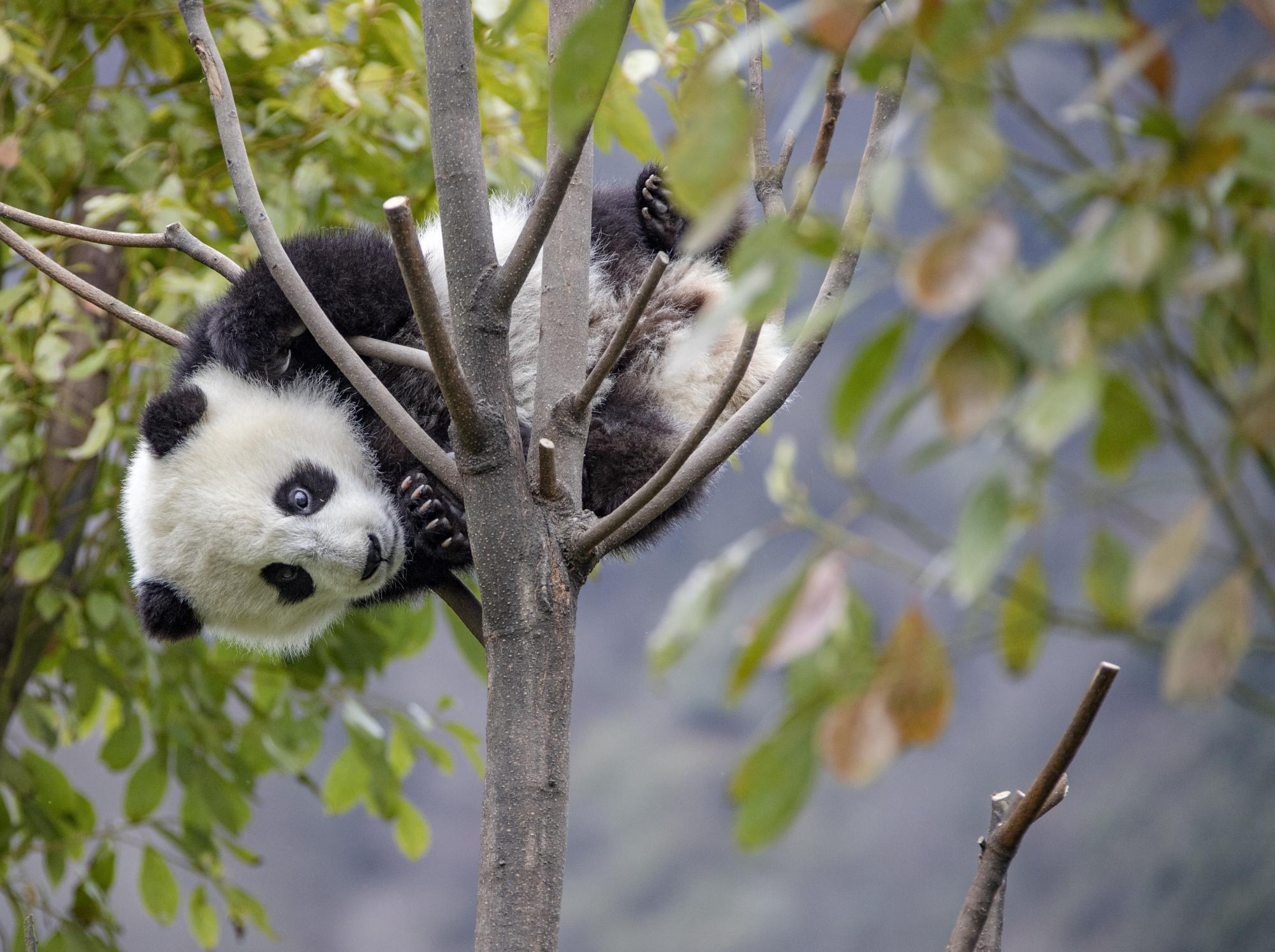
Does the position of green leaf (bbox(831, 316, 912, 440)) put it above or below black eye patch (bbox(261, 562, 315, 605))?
below

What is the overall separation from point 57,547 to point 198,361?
0.43 m

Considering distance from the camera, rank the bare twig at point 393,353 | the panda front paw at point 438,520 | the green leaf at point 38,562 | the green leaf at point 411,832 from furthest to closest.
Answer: the green leaf at point 411,832
the green leaf at point 38,562
the panda front paw at point 438,520
the bare twig at point 393,353

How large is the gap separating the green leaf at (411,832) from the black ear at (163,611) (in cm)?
62

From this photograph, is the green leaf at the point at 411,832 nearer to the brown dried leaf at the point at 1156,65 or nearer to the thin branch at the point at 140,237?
the thin branch at the point at 140,237

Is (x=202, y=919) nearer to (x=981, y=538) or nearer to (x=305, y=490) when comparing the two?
(x=305, y=490)

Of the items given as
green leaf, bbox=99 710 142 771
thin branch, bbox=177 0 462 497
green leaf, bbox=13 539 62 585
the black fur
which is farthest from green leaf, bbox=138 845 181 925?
thin branch, bbox=177 0 462 497

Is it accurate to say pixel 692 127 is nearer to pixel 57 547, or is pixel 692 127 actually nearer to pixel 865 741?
pixel 865 741

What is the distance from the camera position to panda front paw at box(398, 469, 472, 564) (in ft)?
3.71

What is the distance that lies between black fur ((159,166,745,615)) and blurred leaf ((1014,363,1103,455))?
2.76 ft

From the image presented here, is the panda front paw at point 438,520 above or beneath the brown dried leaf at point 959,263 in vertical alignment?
above

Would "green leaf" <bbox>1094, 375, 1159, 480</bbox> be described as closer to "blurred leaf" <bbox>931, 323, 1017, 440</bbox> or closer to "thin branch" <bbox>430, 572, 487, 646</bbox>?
"blurred leaf" <bbox>931, 323, 1017, 440</bbox>

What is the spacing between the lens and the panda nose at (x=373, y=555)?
1234mm

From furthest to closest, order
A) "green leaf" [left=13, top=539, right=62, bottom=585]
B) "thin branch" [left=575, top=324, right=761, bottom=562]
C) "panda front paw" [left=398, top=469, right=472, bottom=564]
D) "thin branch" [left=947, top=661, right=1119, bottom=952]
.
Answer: "green leaf" [left=13, top=539, right=62, bottom=585] < "panda front paw" [left=398, top=469, right=472, bottom=564] < "thin branch" [left=575, top=324, right=761, bottom=562] < "thin branch" [left=947, top=661, right=1119, bottom=952]

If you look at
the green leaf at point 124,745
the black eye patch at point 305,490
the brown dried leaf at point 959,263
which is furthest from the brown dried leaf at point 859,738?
the green leaf at point 124,745
